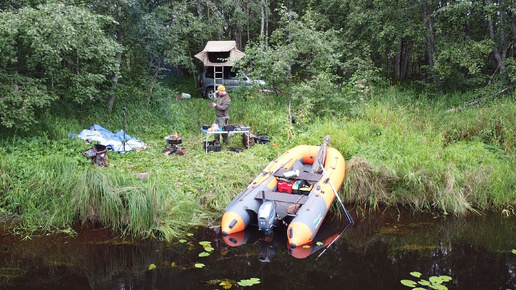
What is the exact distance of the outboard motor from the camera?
17.8ft

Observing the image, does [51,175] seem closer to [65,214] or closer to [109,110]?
[65,214]

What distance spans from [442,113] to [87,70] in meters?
7.52

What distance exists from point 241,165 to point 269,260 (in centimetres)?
244

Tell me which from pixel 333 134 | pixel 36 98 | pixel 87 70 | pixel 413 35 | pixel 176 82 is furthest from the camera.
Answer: pixel 176 82

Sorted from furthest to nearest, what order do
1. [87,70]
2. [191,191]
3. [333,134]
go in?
1. [87,70]
2. [333,134]
3. [191,191]

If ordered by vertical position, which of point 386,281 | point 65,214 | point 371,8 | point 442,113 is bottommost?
point 386,281

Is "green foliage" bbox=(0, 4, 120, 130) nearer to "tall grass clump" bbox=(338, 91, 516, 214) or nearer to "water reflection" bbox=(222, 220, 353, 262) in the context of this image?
"water reflection" bbox=(222, 220, 353, 262)

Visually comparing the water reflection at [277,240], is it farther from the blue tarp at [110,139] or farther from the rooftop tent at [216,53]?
the rooftop tent at [216,53]

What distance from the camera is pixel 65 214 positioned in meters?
5.66

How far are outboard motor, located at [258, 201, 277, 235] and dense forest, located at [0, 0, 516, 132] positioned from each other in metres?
3.95

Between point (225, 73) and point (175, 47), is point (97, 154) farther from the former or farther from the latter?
point (225, 73)

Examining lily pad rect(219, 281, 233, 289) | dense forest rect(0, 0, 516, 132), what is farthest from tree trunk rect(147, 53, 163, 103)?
lily pad rect(219, 281, 233, 289)

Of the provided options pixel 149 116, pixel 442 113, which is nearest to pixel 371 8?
pixel 442 113

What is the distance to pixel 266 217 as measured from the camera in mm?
5402
